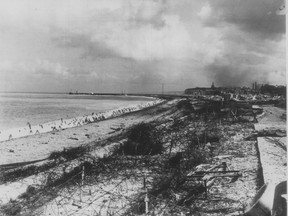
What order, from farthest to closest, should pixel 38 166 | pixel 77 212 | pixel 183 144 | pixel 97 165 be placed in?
1. pixel 183 144
2. pixel 38 166
3. pixel 97 165
4. pixel 77 212

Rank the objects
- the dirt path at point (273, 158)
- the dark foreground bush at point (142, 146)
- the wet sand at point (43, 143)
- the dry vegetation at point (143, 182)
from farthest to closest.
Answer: the wet sand at point (43, 143), the dark foreground bush at point (142, 146), the dirt path at point (273, 158), the dry vegetation at point (143, 182)

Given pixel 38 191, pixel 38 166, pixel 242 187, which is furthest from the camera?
pixel 38 166

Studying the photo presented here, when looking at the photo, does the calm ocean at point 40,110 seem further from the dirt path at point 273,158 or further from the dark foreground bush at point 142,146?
the dirt path at point 273,158

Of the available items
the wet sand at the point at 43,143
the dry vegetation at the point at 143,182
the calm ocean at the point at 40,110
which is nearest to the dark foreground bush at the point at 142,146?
the dry vegetation at the point at 143,182

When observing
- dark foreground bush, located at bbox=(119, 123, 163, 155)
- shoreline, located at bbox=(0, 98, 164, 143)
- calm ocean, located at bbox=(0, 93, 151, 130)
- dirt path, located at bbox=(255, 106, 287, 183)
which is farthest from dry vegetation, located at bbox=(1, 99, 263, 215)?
calm ocean, located at bbox=(0, 93, 151, 130)

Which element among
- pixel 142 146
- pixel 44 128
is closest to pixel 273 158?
pixel 142 146

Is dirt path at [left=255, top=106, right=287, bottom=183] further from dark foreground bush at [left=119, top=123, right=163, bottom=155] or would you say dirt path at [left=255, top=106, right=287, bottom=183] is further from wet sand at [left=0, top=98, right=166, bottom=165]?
wet sand at [left=0, top=98, right=166, bottom=165]

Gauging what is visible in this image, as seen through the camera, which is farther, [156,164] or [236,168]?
[156,164]

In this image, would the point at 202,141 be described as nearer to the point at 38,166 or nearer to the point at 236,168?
the point at 236,168

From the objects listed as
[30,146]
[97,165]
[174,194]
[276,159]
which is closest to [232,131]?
[276,159]

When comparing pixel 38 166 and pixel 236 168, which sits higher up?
pixel 236 168
